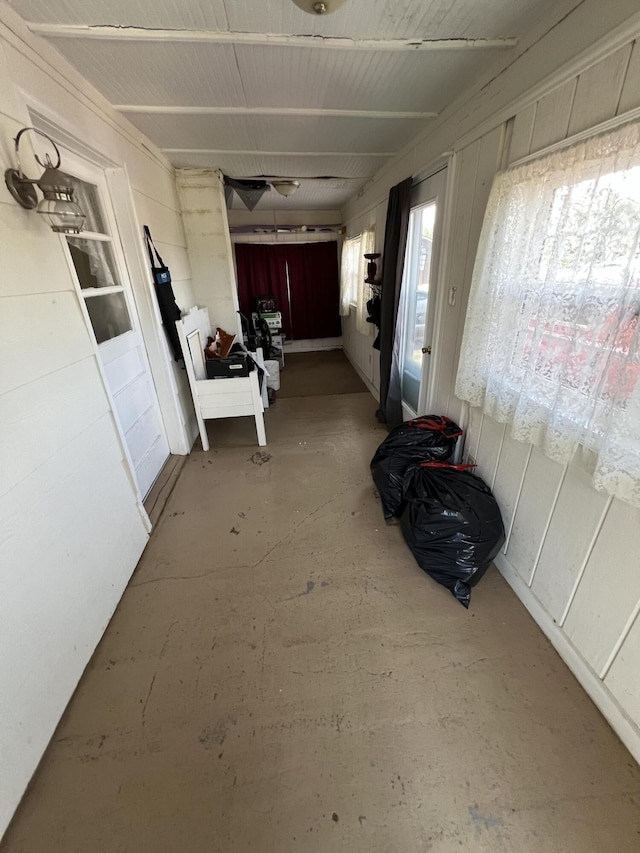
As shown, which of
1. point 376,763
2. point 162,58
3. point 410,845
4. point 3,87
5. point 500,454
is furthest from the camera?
point 500,454

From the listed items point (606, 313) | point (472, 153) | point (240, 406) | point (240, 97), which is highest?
point (240, 97)

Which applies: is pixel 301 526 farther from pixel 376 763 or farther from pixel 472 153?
pixel 472 153

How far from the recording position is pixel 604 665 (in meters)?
1.16

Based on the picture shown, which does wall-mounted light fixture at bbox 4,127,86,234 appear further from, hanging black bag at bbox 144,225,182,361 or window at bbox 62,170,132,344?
hanging black bag at bbox 144,225,182,361

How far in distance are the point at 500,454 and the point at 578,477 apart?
1.49 feet

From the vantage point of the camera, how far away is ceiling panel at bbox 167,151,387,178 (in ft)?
9.52

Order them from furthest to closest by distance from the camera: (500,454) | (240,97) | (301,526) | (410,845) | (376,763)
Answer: (301,526) < (240,97) < (500,454) < (376,763) < (410,845)

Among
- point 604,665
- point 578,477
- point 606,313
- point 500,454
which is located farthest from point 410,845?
point 606,313

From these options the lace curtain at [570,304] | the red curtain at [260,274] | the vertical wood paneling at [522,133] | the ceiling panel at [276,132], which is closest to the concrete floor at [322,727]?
the lace curtain at [570,304]

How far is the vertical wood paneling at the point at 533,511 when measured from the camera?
1.37 m

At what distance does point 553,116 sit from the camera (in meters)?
1.25

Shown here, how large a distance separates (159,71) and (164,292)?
4.02ft

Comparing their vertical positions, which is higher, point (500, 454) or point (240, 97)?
point (240, 97)

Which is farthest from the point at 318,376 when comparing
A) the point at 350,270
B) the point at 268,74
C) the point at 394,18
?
the point at 394,18
